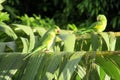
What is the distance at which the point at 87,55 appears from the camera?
108 inches

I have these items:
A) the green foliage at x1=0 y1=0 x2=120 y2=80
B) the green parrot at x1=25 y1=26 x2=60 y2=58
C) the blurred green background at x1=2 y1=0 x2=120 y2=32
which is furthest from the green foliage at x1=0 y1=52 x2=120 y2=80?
the blurred green background at x1=2 y1=0 x2=120 y2=32

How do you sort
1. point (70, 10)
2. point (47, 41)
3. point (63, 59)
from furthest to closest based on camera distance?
point (70, 10), point (47, 41), point (63, 59)

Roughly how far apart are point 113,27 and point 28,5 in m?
2.22

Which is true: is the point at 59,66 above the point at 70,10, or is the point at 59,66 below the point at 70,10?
below

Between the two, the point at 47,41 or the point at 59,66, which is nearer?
the point at 59,66

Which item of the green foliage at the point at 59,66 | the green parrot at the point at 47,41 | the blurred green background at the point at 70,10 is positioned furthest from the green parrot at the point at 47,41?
the blurred green background at the point at 70,10

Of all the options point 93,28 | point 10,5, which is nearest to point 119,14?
point 10,5

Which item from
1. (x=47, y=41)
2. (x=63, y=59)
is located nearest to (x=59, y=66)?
(x=63, y=59)

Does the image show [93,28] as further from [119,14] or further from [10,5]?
[10,5]

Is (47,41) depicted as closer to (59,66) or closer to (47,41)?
(47,41)

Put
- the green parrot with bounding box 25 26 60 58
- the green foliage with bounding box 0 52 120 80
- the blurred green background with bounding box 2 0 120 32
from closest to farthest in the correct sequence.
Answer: the green foliage with bounding box 0 52 120 80 < the green parrot with bounding box 25 26 60 58 < the blurred green background with bounding box 2 0 120 32

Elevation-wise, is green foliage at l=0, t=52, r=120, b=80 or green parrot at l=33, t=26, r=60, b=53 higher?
green parrot at l=33, t=26, r=60, b=53

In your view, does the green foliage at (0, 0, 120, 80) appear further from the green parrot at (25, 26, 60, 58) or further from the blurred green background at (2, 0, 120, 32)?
the blurred green background at (2, 0, 120, 32)

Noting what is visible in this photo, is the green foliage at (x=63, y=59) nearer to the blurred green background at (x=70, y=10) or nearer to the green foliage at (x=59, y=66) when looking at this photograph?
the green foliage at (x=59, y=66)
